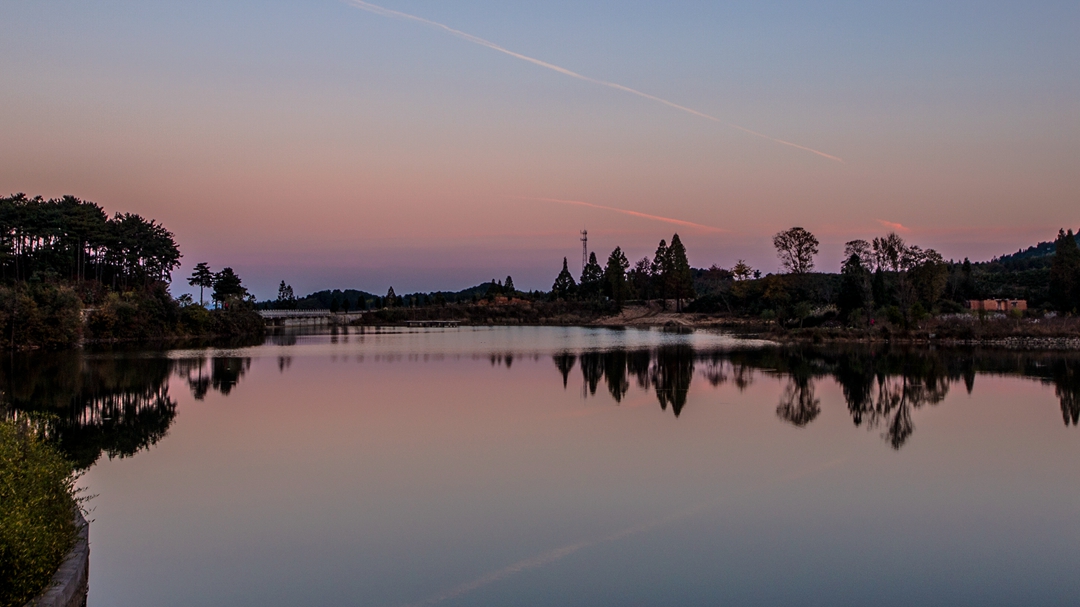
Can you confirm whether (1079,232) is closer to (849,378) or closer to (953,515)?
(849,378)

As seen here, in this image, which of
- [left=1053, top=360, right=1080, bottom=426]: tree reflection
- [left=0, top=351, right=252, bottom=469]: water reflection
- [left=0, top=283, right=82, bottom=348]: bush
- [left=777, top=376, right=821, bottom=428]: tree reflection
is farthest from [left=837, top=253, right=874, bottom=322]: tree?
[left=0, top=283, right=82, bottom=348]: bush

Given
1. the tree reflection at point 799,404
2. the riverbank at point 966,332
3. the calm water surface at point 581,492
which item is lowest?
the calm water surface at point 581,492

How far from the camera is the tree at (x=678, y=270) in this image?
84.3 m

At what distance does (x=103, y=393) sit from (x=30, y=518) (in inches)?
704

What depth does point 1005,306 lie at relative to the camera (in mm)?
52094

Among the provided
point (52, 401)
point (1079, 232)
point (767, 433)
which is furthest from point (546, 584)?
point (1079, 232)

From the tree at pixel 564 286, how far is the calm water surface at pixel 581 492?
261 ft

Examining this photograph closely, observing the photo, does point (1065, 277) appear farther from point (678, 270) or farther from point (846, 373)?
point (678, 270)

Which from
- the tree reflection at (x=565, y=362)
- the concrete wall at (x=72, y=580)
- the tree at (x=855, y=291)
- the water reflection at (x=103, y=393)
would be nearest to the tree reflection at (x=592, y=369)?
the tree reflection at (x=565, y=362)

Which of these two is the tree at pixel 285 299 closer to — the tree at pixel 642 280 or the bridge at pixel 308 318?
the bridge at pixel 308 318

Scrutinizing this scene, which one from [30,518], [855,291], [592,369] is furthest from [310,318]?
[30,518]

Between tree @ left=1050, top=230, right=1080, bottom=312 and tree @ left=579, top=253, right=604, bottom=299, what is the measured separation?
54.4 meters

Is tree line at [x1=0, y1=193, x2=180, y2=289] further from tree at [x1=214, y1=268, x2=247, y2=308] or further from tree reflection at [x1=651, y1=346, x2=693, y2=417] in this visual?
tree reflection at [x1=651, y1=346, x2=693, y2=417]

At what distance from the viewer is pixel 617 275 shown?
3625 inches
